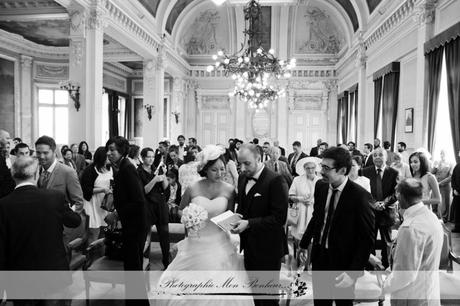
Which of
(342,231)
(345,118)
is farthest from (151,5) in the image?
(342,231)

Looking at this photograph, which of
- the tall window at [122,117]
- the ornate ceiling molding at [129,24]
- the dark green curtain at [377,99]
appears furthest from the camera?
the tall window at [122,117]

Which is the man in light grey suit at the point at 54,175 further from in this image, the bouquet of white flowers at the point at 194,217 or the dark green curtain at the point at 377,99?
the dark green curtain at the point at 377,99

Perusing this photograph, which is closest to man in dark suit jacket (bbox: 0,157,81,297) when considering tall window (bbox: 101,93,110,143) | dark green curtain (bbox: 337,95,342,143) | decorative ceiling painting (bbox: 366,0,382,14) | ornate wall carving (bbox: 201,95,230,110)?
decorative ceiling painting (bbox: 366,0,382,14)

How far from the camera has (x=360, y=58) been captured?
46.3 feet

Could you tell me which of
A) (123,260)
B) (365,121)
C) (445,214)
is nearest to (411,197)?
(123,260)

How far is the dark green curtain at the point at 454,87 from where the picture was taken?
7.20 m

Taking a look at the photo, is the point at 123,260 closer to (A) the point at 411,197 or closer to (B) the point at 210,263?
(B) the point at 210,263

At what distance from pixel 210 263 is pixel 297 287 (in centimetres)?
152

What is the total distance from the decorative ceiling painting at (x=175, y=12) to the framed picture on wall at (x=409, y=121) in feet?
33.4

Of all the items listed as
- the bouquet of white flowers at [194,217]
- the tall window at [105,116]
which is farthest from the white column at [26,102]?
the bouquet of white flowers at [194,217]

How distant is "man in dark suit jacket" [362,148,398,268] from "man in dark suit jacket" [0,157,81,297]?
3.76 meters

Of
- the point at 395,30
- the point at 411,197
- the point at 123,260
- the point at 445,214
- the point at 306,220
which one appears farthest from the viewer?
the point at 395,30

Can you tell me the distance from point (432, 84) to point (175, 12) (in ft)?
37.7

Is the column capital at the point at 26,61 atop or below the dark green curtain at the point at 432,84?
atop
